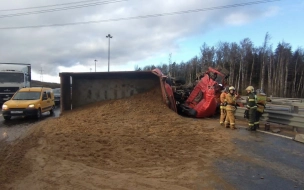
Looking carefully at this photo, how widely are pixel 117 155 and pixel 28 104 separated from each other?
939cm

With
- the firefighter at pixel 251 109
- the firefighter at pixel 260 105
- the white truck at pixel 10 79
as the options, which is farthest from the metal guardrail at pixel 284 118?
the white truck at pixel 10 79

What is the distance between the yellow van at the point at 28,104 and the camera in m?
13.2

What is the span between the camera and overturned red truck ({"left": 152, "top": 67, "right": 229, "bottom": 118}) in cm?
1205

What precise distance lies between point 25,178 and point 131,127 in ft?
15.0

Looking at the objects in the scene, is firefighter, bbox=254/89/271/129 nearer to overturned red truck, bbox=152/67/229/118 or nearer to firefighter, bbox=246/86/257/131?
firefighter, bbox=246/86/257/131

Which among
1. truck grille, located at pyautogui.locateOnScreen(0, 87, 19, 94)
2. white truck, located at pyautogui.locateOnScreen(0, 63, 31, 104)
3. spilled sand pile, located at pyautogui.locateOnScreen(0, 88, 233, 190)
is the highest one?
white truck, located at pyautogui.locateOnScreen(0, 63, 31, 104)

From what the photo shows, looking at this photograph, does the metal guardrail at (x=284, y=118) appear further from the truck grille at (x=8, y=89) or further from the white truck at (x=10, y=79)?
the truck grille at (x=8, y=89)

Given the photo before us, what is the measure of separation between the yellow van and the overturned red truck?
659 cm

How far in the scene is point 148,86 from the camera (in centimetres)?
1298

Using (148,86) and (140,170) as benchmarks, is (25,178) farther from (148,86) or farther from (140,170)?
(148,86)

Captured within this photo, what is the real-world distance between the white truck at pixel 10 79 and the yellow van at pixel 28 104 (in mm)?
6491

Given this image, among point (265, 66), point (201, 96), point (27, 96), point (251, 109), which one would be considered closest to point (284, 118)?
point (251, 109)

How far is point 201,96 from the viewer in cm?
1270

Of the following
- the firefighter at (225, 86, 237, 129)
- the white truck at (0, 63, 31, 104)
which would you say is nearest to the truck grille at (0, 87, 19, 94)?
the white truck at (0, 63, 31, 104)
